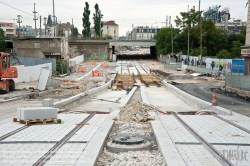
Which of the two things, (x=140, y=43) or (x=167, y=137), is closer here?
(x=167, y=137)

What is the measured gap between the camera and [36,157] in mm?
7320

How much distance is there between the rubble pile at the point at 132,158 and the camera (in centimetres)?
717

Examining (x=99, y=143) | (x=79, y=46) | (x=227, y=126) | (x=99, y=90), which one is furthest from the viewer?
(x=79, y=46)

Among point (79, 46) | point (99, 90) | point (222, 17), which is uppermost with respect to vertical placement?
point (222, 17)

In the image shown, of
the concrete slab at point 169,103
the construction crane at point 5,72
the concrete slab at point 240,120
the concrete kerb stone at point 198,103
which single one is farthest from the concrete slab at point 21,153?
the construction crane at point 5,72

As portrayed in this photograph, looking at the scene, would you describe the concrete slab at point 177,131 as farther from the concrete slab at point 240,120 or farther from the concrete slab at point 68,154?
the concrete slab at point 68,154

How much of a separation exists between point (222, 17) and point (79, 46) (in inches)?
2904

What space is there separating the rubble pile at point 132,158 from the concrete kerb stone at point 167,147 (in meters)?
0.16

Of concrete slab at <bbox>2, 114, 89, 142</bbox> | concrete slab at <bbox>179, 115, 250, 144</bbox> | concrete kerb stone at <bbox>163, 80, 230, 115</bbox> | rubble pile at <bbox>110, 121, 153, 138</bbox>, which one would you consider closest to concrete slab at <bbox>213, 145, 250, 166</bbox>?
concrete slab at <bbox>179, 115, 250, 144</bbox>

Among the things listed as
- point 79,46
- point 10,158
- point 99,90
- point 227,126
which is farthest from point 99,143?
point 79,46

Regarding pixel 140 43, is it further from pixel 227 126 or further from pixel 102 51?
pixel 227 126

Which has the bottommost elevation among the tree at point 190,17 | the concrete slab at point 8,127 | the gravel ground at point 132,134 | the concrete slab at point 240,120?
the concrete slab at point 240,120

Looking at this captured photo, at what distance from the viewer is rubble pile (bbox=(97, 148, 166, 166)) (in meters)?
7.17

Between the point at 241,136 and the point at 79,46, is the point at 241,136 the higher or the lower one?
the lower one
